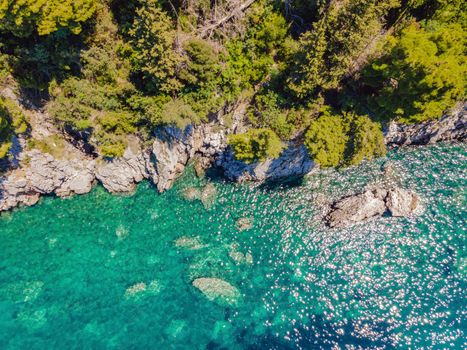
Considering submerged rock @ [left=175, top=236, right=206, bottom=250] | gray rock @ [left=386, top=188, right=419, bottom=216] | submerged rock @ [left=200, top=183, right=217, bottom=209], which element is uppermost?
gray rock @ [left=386, top=188, right=419, bottom=216]

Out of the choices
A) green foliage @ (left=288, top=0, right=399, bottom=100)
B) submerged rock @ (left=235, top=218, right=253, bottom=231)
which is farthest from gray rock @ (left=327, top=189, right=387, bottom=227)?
green foliage @ (left=288, top=0, right=399, bottom=100)

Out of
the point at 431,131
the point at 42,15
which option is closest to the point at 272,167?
the point at 431,131

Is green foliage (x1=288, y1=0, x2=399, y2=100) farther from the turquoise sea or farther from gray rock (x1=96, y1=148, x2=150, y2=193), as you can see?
gray rock (x1=96, y1=148, x2=150, y2=193)

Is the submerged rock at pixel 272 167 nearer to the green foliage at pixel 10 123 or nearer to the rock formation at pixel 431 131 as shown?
the rock formation at pixel 431 131

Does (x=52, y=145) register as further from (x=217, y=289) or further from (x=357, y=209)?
(x=357, y=209)

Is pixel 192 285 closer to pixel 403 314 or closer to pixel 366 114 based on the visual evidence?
pixel 403 314

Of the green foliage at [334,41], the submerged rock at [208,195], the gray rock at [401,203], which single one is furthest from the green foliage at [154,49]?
the gray rock at [401,203]
